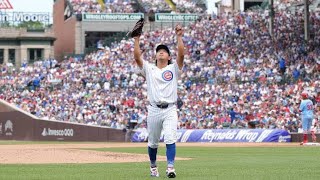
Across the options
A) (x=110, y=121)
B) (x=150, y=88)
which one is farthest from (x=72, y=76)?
(x=150, y=88)

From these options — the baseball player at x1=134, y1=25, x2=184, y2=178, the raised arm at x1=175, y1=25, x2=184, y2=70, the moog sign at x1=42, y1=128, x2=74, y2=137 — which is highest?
the raised arm at x1=175, y1=25, x2=184, y2=70

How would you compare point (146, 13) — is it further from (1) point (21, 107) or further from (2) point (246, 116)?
(2) point (246, 116)

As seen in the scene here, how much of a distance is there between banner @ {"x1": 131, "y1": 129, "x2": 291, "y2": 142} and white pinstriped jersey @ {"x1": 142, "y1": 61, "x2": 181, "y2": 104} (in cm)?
1969

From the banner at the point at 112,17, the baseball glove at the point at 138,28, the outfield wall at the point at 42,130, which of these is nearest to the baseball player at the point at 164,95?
the baseball glove at the point at 138,28

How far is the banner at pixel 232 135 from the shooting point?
1230 inches

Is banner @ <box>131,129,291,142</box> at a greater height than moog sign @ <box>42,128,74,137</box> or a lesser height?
greater

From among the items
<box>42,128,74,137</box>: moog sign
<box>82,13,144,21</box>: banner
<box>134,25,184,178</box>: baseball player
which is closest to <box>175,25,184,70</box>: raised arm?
<box>134,25,184,178</box>: baseball player

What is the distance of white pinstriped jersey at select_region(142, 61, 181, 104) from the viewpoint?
1193 cm

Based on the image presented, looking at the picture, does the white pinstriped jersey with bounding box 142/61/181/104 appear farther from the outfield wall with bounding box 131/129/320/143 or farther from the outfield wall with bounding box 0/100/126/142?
the outfield wall with bounding box 0/100/126/142

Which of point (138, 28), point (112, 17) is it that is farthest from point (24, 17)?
point (138, 28)

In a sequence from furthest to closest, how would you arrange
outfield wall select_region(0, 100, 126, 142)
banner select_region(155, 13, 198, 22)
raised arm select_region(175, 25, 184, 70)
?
banner select_region(155, 13, 198, 22), outfield wall select_region(0, 100, 126, 142), raised arm select_region(175, 25, 184, 70)

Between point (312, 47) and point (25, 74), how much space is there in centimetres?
1713

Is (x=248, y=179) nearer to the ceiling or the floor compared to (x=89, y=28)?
nearer to the floor

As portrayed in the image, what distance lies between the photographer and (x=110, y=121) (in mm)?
39188
